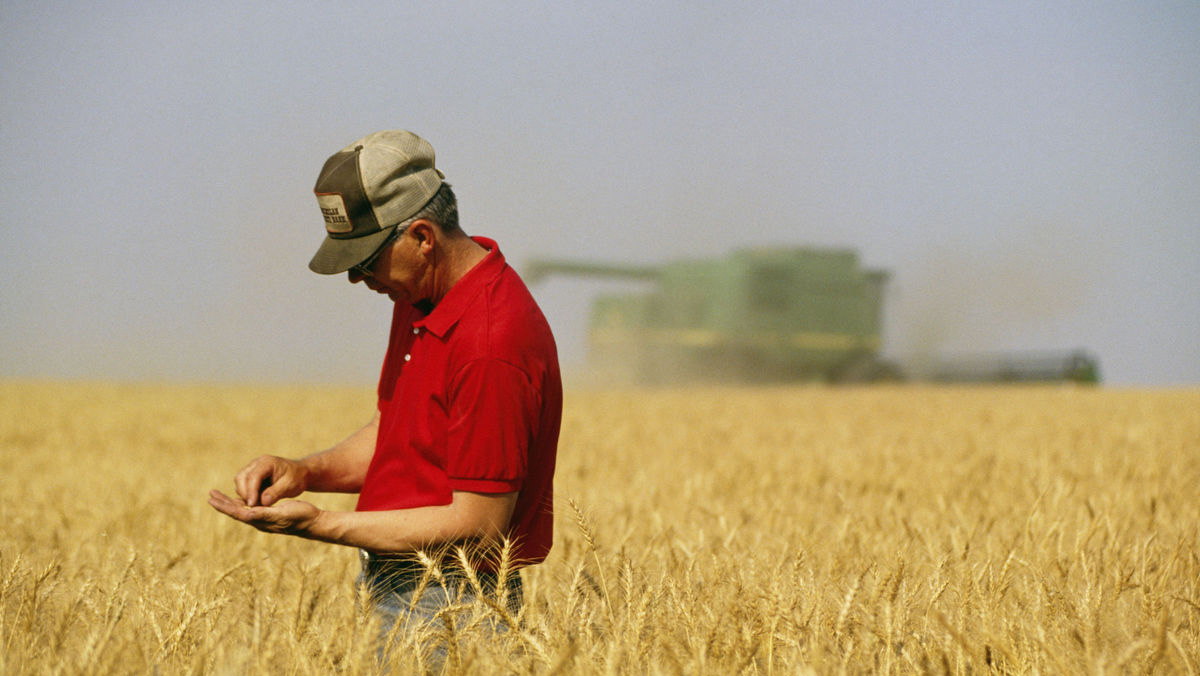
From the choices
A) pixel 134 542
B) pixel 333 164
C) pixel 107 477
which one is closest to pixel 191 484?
pixel 107 477

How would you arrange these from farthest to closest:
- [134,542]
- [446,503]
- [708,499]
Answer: [708,499] < [134,542] < [446,503]

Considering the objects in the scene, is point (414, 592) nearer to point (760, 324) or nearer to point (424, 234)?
point (424, 234)

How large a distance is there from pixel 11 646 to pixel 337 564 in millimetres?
1136

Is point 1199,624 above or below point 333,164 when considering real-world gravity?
below

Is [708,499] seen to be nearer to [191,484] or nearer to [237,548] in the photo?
[237,548]

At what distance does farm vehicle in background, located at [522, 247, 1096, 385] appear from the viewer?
2003cm

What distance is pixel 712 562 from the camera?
8.94 feet

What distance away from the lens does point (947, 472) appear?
481 centimetres

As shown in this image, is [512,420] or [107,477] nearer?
[512,420]

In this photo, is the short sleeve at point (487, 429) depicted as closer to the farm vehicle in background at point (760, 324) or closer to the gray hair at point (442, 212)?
the gray hair at point (442, 212)

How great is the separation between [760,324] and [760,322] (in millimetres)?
39

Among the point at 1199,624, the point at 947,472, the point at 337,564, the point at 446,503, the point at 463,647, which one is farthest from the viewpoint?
the point at 947,472

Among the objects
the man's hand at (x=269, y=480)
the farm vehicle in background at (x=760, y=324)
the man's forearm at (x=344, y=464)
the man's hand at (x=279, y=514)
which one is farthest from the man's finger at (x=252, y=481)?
the farm vehicle in background at (x=760, y=324)

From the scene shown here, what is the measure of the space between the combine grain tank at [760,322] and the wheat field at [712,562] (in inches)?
493
